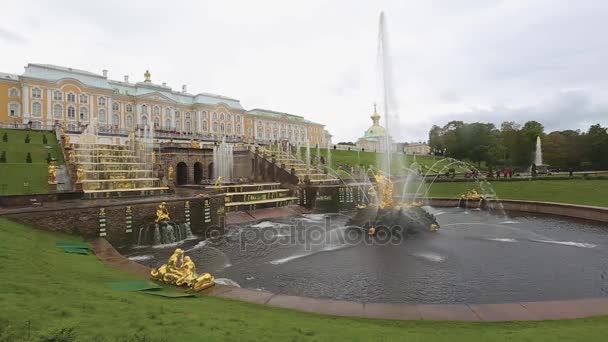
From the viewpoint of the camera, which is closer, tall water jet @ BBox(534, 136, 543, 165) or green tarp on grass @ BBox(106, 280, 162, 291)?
green tarp on grass @ BBox(106, 280, 162, 291)

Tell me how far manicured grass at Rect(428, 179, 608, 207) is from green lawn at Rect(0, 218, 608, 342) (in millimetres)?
20515

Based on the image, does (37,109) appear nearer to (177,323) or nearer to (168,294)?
(168,294)

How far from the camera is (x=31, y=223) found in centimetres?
1325

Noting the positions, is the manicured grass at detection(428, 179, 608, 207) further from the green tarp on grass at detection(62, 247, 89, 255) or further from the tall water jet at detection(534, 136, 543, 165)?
the tall water jet at detection(534, 136, 543, 165)

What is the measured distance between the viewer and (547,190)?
27.7 meters

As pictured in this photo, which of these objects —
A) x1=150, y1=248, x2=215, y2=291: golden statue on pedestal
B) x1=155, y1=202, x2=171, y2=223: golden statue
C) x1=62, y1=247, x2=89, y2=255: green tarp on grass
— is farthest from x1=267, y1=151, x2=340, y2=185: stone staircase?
x1=150, y1=248, x2=215, y2=291: golden statue on pedestal

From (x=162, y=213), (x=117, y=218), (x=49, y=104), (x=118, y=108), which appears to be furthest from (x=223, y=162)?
(x=118, y=108)

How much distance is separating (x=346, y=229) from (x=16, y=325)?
15.4 metres

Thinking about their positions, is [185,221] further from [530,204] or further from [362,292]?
[530,204]

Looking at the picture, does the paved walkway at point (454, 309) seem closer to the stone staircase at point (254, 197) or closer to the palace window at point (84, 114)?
the stone staircase at point (254, 197)

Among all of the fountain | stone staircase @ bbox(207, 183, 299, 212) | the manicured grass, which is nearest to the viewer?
the fountain

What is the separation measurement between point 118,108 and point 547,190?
3288 inches

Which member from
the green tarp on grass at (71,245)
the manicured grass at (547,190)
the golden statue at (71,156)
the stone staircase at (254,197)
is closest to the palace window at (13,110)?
the golden statue at (71,156)

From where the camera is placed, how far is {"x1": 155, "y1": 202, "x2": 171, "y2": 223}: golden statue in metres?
16.2
